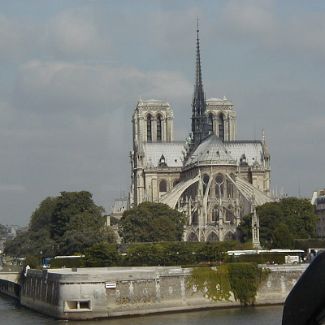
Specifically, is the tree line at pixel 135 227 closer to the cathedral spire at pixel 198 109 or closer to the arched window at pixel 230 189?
the arched window at pixel 230 189

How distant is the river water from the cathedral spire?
83584mm

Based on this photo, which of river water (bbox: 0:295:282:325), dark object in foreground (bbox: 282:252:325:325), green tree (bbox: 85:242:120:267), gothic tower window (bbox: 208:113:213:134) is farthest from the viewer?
gothic tower window (bbox: 208:113:213:134)

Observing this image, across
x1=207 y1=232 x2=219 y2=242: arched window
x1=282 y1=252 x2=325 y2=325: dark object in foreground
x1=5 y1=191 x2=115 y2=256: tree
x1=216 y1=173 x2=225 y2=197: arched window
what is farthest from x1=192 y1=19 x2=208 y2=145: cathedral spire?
x1=282 y1=252 x2=325 y2=325: dark object in foreground

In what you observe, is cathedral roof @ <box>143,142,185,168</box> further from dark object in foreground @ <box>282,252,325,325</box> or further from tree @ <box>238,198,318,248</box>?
dark object in foreground @ <box>282,252,325,325</box>

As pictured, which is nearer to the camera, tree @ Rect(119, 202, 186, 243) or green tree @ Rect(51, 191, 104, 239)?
green tree @ Rect(51, 191, 104, 239)

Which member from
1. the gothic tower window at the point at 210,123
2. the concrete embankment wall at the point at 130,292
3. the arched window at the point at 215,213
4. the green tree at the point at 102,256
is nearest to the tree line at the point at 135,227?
the arched window at the point at 215,213

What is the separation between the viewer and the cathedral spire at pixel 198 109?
140125 mm

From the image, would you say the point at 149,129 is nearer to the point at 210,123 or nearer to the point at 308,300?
the point at 210,123

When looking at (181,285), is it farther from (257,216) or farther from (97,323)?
(257,216)

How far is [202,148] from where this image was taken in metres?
130

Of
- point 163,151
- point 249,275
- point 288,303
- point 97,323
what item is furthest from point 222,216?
point 288,303

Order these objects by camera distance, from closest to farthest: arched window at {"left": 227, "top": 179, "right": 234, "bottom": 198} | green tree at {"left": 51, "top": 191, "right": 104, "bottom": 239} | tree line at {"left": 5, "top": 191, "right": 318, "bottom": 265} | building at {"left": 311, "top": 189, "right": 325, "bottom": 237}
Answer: tree line at {"left": 5, "top": 191, "right": 318, "bottom": 265} < green tree at {"left": 51, "top": 191, "right": 104, "bottom": 239} < arched window at {"left": 227, "top": 179, "right": 234, "bottom": 198} < building at {"left": 311, "top": 189, "right": 325, "bottom": 237}

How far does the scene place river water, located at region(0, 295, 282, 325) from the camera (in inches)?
1865

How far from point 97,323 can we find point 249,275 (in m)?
11.5
